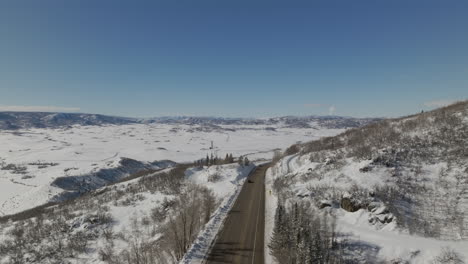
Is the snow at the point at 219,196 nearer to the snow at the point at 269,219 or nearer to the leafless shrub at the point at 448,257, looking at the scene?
the snow at the point at 269,219

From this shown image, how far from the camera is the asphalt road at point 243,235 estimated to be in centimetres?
2966

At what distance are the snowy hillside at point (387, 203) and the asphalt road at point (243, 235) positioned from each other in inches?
70.7

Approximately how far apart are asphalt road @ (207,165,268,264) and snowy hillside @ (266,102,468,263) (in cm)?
180

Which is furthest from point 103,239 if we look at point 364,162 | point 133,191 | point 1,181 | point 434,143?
point 1,181

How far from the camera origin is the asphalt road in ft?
97.3

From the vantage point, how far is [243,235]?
116 feet

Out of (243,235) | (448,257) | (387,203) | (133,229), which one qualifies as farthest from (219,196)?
(448,257)

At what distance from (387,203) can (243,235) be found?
2094 cm

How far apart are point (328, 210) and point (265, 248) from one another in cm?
1295

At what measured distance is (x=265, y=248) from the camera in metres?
32.1

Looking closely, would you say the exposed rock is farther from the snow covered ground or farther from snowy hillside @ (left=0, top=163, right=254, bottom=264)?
snowy hillside @ (left=0, top=163, right=254, bottom=264)

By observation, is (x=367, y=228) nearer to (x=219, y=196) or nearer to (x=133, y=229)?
(x=219, y=196)

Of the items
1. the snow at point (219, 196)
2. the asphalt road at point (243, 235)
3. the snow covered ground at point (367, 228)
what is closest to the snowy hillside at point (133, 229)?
the snow at point (219, 196)

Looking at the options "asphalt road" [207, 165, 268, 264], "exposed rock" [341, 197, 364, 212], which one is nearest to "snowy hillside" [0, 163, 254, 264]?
"asphalt road" [207, 165, 268, 264]
